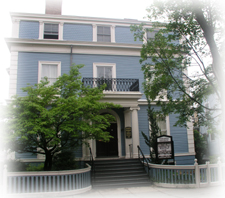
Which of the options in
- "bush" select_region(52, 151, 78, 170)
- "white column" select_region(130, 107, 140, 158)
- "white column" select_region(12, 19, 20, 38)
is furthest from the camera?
"white column" select_region(12, 19, 20, 38)

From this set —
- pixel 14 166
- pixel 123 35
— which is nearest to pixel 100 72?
pixel 123 35

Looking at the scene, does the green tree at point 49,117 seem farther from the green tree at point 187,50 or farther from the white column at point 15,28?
the white column at point 15,28

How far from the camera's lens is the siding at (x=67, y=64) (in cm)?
1438

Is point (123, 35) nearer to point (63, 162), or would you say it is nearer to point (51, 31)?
point (51, 31)

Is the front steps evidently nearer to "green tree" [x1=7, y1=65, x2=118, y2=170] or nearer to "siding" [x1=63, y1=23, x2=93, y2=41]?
"green tree" [x1=7, y1=65, x2=118, y2=170]

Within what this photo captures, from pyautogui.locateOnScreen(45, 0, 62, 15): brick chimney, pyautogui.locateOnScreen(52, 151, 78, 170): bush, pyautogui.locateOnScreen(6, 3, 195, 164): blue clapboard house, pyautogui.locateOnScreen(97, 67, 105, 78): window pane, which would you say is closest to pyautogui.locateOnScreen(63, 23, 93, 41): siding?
pyautogui.locateOnScreen(6, 3, 195, 164): blue clapboard house

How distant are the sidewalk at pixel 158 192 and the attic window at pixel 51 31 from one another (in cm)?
1047

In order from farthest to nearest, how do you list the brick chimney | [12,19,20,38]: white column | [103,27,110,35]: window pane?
the brick chimney
[103,27,110,35]: window pane
[12,19,20,38]: white column

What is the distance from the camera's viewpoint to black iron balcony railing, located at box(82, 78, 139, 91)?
46.3ft

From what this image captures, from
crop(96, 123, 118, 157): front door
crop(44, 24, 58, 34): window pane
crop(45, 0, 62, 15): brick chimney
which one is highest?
crop(45, 0, 62, 15): brick chimney

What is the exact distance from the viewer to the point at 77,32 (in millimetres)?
15742

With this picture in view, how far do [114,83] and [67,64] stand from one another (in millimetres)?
3475

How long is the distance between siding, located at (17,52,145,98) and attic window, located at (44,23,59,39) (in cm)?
141

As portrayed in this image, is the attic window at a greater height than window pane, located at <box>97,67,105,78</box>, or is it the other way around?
the attic window
